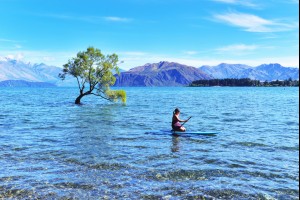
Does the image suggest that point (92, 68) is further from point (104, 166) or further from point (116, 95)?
point (104, 166)

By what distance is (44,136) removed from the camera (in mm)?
30812

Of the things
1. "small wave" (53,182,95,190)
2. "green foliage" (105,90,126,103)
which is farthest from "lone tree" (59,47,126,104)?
"small wave" (53,182,95,190)

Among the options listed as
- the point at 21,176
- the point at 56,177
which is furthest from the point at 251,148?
the point at 21,176

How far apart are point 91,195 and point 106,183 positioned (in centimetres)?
178

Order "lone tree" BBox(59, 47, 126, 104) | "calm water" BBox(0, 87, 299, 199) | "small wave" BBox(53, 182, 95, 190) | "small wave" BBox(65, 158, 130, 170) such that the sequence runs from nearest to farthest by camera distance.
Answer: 1. "calm water" BBox(0, 87, 299, 199)
2. "small wave" BBox(53, 182, 95, 190)
3. "small wave" BBox(65, 158, 130, 170)
4. "lone tree" BBox(59, 47, 126, 104)

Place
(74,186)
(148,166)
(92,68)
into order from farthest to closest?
(92,68) → (148,166) → (74,186)

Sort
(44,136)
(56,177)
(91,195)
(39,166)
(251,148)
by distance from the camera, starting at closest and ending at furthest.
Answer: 1. (91,195)
2. (56,177)
3. (39,166)
4. (251,148)
5. (44,136)

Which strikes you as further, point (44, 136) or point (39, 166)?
point (44, 136)

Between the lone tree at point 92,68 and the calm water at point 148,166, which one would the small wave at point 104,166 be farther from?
the lone tree at point 92,68

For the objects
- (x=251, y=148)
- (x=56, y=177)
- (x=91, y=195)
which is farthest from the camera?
(x=251, y=148)

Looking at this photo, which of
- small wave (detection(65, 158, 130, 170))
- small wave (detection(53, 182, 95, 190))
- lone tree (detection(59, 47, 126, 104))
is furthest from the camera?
lone tree (detection(59, 47, 126, 104))

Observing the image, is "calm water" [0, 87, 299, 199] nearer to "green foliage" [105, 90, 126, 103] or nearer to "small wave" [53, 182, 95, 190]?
"small wave" [53, 182, 95, 190]

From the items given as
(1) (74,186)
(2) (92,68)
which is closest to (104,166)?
(1) (74,186)

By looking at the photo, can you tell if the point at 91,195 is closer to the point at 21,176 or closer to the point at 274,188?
the point at 21,176
